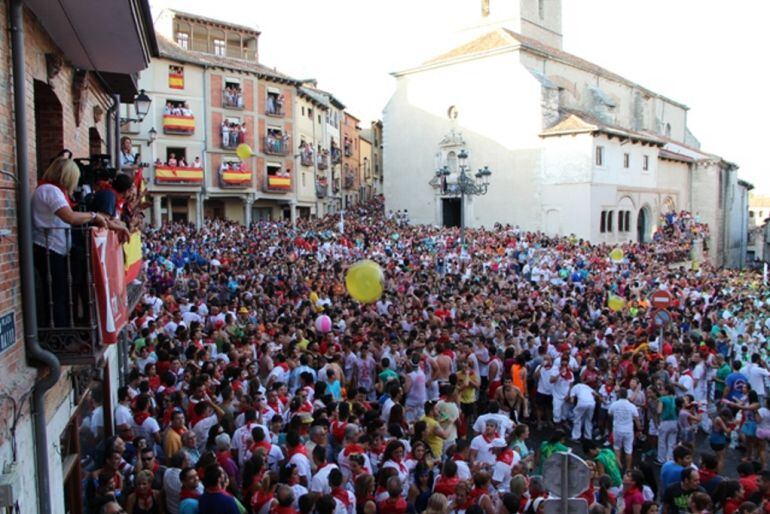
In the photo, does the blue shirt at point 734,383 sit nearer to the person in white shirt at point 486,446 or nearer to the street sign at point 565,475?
the person in white shirt at point 486,446

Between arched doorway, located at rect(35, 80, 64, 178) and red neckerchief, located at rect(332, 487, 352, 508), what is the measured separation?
13.4 ft

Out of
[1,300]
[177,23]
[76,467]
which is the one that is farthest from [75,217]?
[177,23]

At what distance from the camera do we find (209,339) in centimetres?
1149

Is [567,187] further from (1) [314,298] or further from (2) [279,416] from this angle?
(2) [279,416]

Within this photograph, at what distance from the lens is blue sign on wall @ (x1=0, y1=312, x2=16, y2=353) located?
4.11 meters

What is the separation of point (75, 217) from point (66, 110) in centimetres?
252

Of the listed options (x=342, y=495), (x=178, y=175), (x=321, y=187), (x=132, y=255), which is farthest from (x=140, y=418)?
(x=321, y=187)

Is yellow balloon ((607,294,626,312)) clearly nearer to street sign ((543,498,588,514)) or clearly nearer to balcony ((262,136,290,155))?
street sign ((543,498,588,514))

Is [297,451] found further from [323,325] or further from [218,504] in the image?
[323,325]

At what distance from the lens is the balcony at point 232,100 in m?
36.0

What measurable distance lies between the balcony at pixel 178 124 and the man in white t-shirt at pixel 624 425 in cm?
2973

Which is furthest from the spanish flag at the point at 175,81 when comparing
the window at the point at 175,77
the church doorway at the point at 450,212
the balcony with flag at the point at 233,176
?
the church doorway at the point at 450,212

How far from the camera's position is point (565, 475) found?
16.4ft

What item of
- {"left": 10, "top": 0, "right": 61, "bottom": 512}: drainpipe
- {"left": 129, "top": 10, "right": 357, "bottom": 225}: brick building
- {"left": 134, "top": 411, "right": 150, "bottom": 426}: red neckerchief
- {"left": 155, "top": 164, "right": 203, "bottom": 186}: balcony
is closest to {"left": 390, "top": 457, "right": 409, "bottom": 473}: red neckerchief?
{"left": 134, "top": 411, "right": 150, "bottom": 426}: red neckerchief
